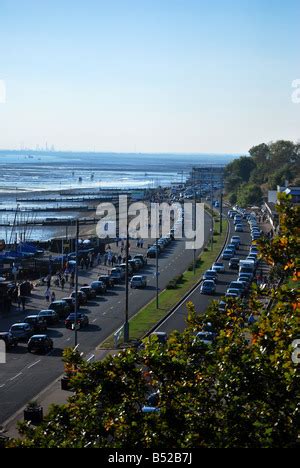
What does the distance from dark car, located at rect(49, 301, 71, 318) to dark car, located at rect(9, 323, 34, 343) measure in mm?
4047

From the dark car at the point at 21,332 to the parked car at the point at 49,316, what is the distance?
86.9 inches

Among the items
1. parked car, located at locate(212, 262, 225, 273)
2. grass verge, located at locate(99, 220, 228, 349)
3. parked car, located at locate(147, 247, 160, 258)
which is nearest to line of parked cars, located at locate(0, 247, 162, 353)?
grass verge, located at locate(99, 220, 228, 349)

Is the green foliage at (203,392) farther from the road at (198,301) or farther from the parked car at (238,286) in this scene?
the parked car at (238,286)

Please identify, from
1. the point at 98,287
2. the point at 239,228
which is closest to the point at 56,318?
the point at 98,287

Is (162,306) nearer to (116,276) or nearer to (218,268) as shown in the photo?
(116,276)

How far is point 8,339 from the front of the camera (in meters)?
27.2

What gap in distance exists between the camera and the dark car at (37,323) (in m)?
29.5

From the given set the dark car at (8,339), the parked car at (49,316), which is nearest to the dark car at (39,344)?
the dark car at (8,339)

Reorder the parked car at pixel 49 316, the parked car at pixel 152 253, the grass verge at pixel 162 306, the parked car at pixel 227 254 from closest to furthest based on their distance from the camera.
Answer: the grass verge at pixel 162 306
the parked car at pixel 49 316
the parked car at pixel 227 254
the parked car at pixel 152 253

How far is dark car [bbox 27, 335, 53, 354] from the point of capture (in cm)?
2656

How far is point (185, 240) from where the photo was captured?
6425cm

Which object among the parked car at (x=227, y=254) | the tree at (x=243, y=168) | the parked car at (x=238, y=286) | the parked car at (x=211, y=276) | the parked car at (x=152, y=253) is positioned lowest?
the parked car at (x=152, y=253)

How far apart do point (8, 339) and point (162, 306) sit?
30.7 feet

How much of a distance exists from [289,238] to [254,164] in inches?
4823
